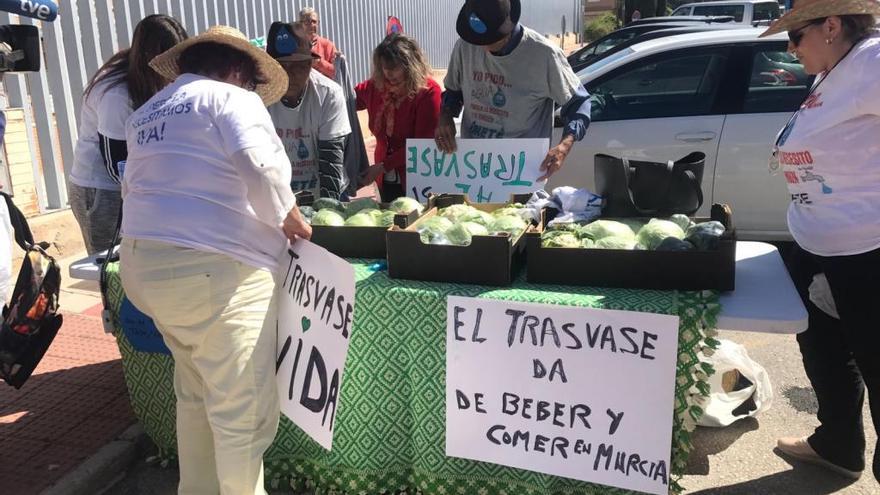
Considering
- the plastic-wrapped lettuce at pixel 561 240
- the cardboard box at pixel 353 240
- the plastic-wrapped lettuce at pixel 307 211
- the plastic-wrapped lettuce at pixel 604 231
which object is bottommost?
the cardboard box at pixel 353 240

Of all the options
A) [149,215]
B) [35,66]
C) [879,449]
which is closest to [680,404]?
[879,449]

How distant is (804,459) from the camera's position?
110 inches

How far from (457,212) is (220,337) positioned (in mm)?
954

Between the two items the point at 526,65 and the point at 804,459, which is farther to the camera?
the point at 526,65

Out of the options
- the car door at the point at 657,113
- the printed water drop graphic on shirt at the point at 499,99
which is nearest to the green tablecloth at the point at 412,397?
the printed water drop graphic on shirt at the point at 499,99

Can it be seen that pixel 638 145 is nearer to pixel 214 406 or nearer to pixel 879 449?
pixel 879 449

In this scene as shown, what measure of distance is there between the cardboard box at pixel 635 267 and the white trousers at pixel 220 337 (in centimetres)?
85

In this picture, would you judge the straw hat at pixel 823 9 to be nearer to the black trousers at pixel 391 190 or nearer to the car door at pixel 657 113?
the black trousers at pixel 391 190

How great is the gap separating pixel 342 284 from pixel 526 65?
5.35ft

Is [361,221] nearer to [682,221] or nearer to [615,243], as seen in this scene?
[615,243]

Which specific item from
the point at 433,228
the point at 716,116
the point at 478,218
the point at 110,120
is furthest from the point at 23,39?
the point at 716,116

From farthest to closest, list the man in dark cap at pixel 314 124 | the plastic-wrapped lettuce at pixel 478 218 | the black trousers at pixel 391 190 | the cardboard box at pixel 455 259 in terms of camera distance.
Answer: the black trousers at pixel 391 190
the man in dark cap at pixel 314 124
the plastic-wrapped lettuce at pixel 478 218
the cardboard box at pixel 455 259

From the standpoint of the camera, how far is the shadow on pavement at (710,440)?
2.83m

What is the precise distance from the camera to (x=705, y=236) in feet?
6.97
